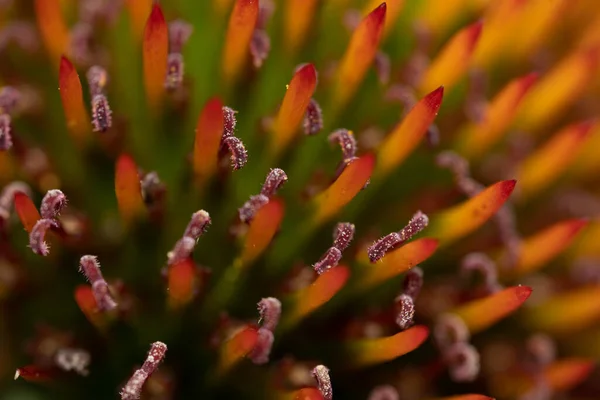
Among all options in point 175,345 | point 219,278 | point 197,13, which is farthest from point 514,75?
A: point 175,345

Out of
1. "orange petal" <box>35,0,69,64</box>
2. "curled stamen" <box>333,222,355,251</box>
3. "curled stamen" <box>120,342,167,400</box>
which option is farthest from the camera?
"orange petal" <box>35,0,69,64</box>

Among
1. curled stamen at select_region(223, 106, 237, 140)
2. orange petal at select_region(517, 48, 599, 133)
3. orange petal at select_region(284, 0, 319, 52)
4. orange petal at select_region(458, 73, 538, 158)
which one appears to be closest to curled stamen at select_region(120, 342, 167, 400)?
curled stamen at select_region(223, 106, 237, 140)

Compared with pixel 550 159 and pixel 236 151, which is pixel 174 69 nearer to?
pixel 236 151

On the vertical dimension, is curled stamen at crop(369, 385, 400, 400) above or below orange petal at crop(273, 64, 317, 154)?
below

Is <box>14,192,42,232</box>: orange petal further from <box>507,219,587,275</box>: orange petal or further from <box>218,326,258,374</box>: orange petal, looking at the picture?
<box>507,219,587,275</box>: orange petal

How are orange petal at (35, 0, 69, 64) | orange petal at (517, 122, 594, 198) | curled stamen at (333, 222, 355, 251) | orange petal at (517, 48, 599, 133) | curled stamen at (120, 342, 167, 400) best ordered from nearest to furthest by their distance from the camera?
curled stamen at (120, 342, 167, 400) < curled stamen at (333, 222, 355, 251) < orange petal at (35, 0, 69, 64) < orange petal at (517, 122, 594, 198) < orange petal at (517, 48, 599, 133)

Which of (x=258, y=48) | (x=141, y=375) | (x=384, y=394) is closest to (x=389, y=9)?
(x=258, y=48)

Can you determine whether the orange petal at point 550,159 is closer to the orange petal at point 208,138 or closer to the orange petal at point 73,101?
the orange petal at point 208,138

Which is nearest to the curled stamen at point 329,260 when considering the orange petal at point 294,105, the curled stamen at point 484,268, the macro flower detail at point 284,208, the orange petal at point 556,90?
the macro flower detail at point 284,208
